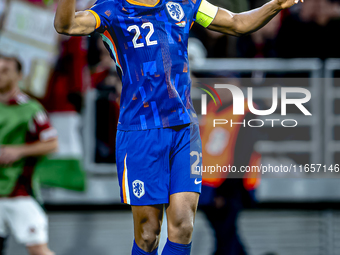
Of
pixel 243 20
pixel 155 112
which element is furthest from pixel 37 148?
pixel 243 20

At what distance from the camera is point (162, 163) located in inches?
118

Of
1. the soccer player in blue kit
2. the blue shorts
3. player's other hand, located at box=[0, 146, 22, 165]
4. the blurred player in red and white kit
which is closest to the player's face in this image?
the blurred player in red and white kit

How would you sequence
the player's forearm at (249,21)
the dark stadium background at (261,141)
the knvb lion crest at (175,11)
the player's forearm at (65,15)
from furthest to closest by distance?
the dark stadium background at (261,141) → the player's forearm at (249,21) → the knvb lion crest at (175,11) → the player's forearm at (65,15)

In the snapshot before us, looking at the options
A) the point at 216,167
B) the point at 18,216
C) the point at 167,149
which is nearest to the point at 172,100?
the point at 167,149

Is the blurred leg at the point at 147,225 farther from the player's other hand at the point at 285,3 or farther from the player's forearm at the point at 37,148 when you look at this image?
the player's forearm at the point at 37,148

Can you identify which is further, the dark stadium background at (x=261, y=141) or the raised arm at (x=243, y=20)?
the dark stadium background at (x=261, y=141)

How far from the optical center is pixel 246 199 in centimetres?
529

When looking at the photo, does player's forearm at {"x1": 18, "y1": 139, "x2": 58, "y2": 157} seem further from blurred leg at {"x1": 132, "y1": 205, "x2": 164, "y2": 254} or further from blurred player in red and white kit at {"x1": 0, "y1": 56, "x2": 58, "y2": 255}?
blurred leg at {"x1": 132, "y1": 205, "x2": 164, "y2": 254}

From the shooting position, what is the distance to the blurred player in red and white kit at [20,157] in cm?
484

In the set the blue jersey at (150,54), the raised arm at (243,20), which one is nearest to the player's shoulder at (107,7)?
the blue jersey at (150,54)

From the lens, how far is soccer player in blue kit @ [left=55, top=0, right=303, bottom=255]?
2.95m

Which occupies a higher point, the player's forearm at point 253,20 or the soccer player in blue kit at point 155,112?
the player's forearm at point 253,20

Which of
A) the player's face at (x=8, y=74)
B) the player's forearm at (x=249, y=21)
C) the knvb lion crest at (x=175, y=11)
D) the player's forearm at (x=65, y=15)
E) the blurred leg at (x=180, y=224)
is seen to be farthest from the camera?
the player's face at (x=8, y=74)

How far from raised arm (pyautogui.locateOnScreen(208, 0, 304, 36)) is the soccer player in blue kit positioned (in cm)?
7
